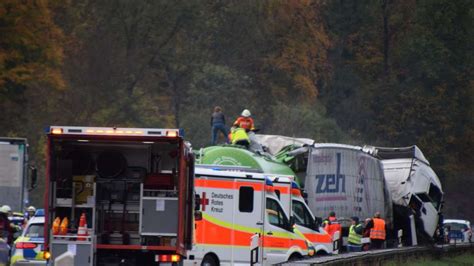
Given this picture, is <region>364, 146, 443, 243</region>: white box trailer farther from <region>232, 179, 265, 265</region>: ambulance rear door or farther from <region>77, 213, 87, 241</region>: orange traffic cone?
<region>77, 213, 87, 241</region>: orange traffic cone

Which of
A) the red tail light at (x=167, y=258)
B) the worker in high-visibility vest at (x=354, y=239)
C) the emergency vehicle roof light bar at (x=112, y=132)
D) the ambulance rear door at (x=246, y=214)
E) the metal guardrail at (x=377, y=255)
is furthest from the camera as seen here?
the worker in high-visibility vest at (x=354, y=239)

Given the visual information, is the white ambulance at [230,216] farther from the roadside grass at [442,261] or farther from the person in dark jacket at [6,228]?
the person in dark jacket at [6,228]

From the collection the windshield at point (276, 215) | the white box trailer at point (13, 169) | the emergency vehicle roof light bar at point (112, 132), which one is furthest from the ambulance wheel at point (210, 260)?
the white box trailer at point (13, 169)

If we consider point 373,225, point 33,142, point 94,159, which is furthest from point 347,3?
point 94,159

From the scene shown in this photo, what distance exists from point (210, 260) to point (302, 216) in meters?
4.10

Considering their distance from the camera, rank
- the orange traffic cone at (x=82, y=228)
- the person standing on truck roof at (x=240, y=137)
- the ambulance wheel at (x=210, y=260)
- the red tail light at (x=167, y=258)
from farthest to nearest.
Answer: the person standing on truck roof at (x=240, y=137) → the ambulance wheel at (x=210, y=260) → the red tail light at (x=167, y=258) → the orange traffic cone at (x=82, y=228)

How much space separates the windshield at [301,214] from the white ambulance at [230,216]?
229cm

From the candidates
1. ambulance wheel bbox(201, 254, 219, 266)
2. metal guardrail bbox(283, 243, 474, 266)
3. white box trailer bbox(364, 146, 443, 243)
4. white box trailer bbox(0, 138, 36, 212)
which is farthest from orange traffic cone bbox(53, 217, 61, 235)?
white box trailer bbox(364, 146, 443, 243)

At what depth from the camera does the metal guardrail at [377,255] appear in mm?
24312

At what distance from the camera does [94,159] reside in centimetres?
2367

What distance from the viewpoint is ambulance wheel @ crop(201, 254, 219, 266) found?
29150 millimetres

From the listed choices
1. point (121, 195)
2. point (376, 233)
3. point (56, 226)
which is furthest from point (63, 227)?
point (376, 233)

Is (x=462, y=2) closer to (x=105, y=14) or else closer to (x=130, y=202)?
(x=105, y=14)

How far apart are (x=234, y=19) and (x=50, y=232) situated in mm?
57074
